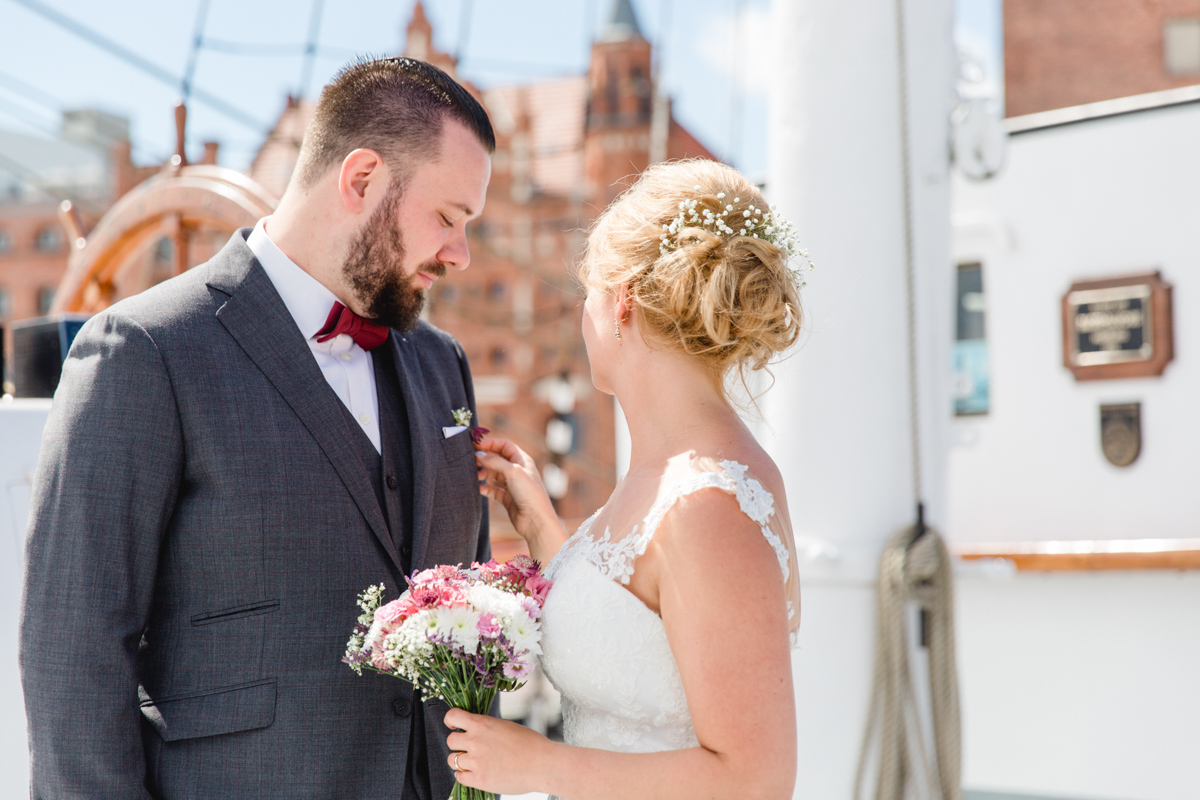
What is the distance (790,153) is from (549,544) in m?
1.46

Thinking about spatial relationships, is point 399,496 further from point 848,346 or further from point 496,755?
point 848,346

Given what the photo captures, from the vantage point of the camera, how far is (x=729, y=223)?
1.82 meters

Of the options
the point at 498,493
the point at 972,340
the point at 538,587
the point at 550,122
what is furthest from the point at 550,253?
the point at 538,587

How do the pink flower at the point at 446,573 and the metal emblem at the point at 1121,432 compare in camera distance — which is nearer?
the pink flower at the point at 446,573

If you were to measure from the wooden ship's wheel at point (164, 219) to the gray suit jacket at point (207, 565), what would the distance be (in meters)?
1.90

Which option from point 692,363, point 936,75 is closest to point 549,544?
point 692,363

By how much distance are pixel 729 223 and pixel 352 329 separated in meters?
0.77

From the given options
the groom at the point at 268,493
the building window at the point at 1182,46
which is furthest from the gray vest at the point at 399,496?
the building window at the point at 1182,46

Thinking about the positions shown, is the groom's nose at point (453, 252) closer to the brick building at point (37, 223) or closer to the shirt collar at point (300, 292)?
the shirt collar at point (300, 292)

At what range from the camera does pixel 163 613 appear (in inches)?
71.9

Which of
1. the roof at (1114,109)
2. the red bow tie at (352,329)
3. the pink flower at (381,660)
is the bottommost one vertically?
the pink flower at (381,660)

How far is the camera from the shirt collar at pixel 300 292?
2.08m

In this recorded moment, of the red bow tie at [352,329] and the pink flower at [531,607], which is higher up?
the red bow tie at [352,329]

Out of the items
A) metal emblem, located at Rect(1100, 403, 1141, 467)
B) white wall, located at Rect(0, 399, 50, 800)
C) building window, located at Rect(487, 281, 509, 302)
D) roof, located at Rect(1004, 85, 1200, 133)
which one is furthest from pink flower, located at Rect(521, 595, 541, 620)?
building window, located at Rect(487, 281, 509, 302)
